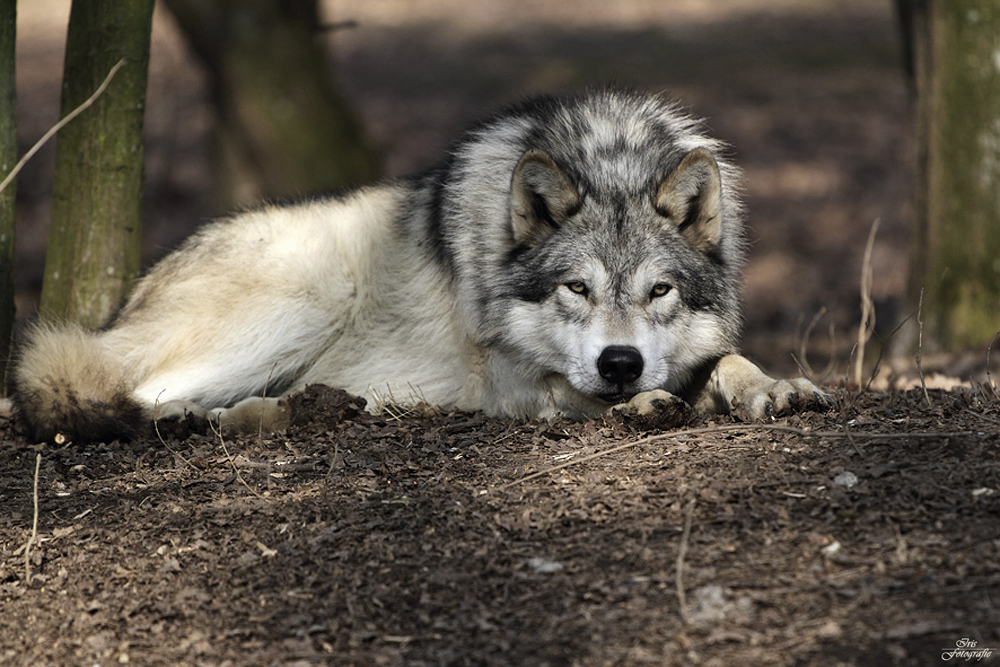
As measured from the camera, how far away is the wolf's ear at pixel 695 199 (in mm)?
4543

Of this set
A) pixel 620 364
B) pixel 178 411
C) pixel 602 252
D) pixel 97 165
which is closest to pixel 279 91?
pixel 97 165

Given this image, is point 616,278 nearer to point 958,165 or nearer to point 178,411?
point 178,411

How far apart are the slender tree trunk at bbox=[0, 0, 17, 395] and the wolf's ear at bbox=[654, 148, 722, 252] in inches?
140

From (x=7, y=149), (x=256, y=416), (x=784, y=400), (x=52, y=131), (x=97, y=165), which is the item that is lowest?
(x=256, y=416)

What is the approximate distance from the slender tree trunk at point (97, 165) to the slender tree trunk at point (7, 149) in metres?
0.22

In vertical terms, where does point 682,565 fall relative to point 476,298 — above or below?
below

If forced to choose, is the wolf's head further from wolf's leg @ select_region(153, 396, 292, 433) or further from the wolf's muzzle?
wolf's leg @ select_region(153, 396, 292, 433)

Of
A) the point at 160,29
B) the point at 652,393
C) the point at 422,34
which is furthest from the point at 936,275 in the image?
the point at 160,29

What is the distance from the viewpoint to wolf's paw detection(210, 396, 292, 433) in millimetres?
4707

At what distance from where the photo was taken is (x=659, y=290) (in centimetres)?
457

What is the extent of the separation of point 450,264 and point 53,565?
2573mm

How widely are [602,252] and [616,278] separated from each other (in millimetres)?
153

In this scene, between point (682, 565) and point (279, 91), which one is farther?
point (279, 91)

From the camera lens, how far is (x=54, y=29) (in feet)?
82.3
